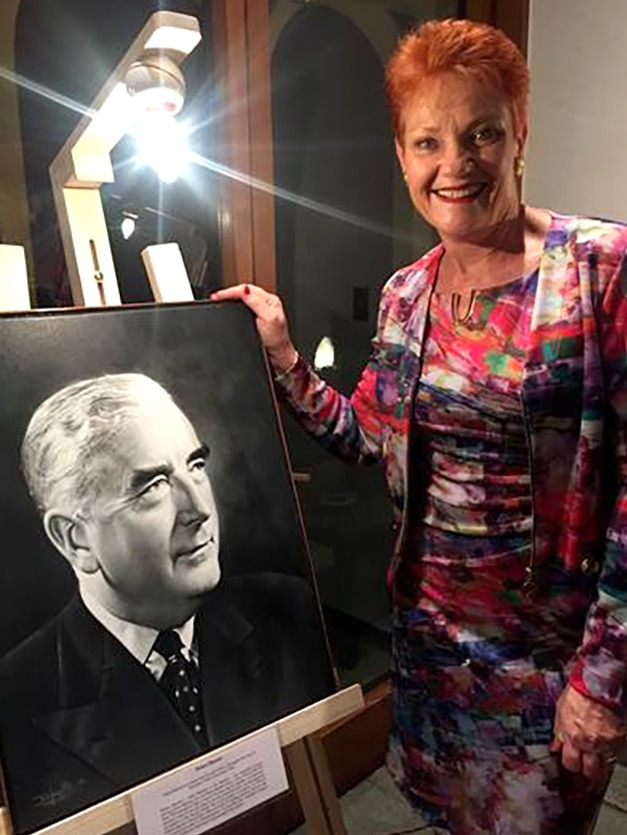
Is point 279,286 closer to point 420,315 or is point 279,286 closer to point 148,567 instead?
point 420,315

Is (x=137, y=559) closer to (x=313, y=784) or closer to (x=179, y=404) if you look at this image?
(x=179, y=404)

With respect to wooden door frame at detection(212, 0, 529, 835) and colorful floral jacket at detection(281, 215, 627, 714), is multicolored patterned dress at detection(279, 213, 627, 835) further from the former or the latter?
wooden door frame at detection(212, 0, 529, 835)

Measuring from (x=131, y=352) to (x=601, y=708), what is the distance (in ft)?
2.61

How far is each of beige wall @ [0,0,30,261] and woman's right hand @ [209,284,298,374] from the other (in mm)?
471

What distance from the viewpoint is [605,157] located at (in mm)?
2086

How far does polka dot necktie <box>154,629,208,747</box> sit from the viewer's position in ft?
3.22

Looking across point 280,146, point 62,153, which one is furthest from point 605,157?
point 62,153

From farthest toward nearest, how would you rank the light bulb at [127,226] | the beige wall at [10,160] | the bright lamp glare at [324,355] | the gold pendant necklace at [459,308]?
1. the bright lamp glare at [324,355]
2. the light bulb at [127,226]
3. the beige wall at [10,160]
4. the gold pendant necklace at [459,308]

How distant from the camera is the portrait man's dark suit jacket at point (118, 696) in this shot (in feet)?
2.89

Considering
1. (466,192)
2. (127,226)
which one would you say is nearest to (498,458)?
(466,192)

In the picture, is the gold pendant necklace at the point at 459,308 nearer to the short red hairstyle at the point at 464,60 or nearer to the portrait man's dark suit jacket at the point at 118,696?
the short red hairstyle at the point at 464,60

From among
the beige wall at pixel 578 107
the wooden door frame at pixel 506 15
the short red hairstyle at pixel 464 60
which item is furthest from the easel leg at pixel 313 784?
the wooden door frame at pixel 506 15

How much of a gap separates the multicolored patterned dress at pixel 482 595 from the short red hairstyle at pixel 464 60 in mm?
271

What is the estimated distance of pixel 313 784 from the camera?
45.2 inches
